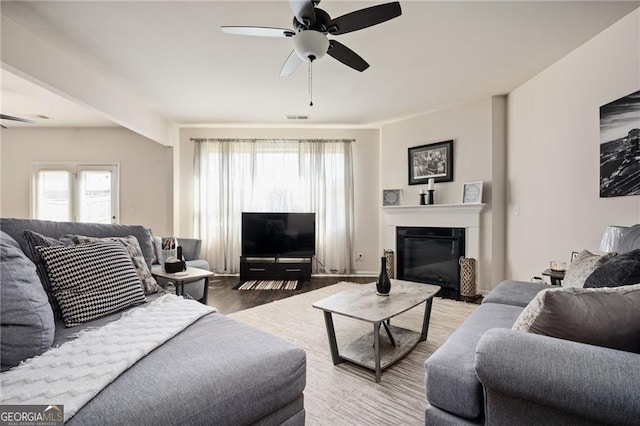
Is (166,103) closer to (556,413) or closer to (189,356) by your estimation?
(189,356)

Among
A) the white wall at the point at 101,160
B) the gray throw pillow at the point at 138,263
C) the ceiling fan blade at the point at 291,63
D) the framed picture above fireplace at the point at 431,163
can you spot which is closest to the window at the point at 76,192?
the white wall at the point at 101,160

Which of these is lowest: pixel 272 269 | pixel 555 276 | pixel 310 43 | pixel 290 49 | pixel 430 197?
pixel 272 269

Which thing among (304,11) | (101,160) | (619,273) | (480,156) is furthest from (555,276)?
(101,160)

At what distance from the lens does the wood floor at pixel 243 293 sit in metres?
3.33

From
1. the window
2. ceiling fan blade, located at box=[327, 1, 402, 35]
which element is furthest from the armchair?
ceiling fan blade, located at box=[327, 1, 402, 35]

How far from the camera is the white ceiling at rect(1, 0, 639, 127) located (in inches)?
82.0

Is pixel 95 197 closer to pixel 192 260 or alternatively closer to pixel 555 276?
pixel 192 260

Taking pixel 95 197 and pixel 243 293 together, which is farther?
pixel 95 197

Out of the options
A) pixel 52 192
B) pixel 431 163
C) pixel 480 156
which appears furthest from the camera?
pixel 52 192

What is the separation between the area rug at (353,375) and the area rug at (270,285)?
1005 millimetres

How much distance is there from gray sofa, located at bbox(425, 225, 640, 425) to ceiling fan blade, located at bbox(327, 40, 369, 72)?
6.29ft

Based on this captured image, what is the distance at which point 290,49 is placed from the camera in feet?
8.49

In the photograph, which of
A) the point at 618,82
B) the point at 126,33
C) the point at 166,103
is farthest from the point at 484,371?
the point at 166,103

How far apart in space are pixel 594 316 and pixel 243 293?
3570 mm
